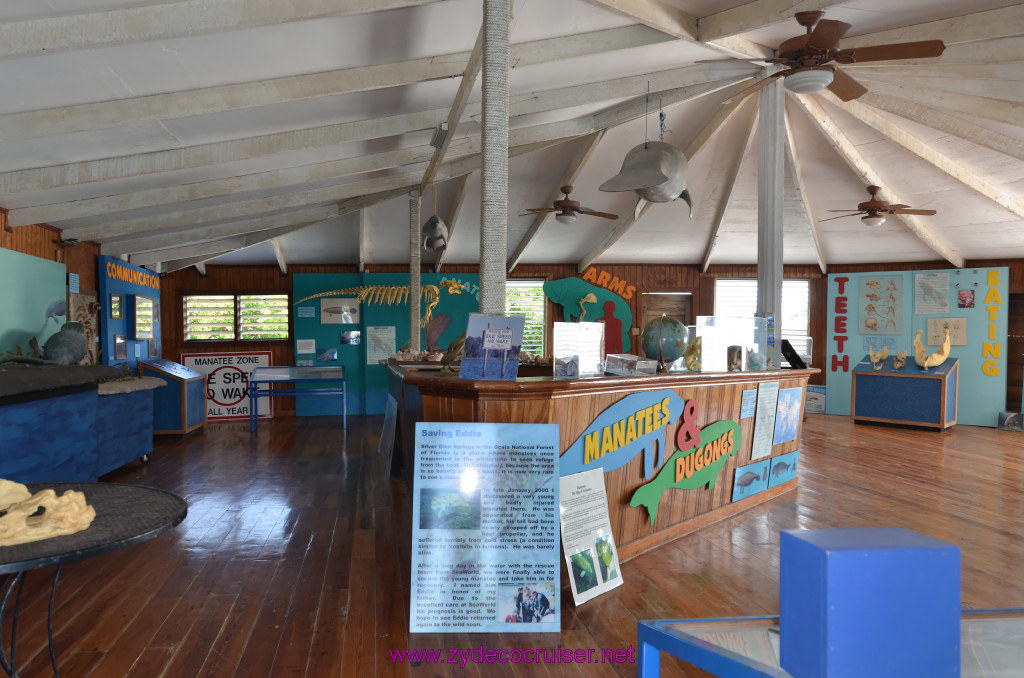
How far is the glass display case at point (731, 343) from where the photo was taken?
459cm

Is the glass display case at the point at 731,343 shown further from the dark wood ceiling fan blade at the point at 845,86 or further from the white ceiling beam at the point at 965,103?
→ the white ceiling beam at the point at 965,103

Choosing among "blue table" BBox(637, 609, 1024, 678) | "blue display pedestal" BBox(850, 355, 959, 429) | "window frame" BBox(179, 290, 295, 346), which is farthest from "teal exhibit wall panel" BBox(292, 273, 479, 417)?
"blue table" BBox(637, 609, 1024, 678)

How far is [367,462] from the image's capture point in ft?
22.0

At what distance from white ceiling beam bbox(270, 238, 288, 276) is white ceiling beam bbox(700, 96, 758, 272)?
6.52 metres

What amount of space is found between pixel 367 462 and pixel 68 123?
13.0 ft

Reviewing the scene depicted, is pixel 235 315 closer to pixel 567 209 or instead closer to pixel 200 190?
pixel 200 190

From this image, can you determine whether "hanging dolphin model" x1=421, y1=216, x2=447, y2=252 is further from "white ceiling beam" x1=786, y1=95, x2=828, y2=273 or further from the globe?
"white ceiling beam" x1=786, y1=95, x2=828, y2=273

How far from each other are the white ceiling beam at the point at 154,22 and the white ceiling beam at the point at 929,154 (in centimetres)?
537

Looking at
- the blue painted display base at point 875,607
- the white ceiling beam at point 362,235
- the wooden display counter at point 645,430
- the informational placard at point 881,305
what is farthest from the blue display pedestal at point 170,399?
the informational placard at point 881,305

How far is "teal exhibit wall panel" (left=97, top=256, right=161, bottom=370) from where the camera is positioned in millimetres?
7305

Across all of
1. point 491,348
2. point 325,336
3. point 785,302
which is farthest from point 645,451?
point 785,302

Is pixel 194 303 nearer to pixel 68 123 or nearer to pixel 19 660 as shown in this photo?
pixel 68 123

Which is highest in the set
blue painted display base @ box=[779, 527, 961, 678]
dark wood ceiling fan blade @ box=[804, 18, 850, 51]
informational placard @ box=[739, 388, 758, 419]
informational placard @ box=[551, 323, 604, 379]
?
dark wood ceiling fan blade @ box=[804, 18, 850, 51]

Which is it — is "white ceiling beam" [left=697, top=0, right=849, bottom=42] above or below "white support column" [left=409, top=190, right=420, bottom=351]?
above
